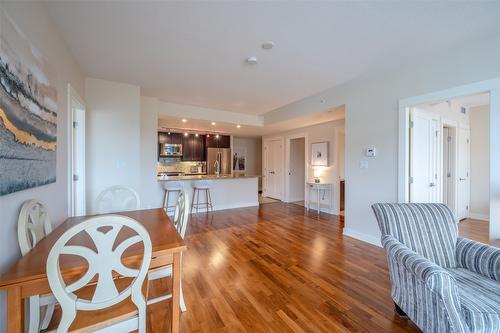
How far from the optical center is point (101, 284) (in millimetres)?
1048

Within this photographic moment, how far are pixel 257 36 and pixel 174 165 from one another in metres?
5.83

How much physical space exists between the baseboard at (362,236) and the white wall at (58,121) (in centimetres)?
379

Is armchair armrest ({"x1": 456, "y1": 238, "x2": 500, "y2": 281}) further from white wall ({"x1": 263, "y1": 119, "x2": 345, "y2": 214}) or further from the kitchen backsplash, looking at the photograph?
the kitchen backsplash

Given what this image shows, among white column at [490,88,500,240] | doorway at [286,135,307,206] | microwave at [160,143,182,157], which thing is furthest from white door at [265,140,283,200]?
white column at [490,88,500,240]

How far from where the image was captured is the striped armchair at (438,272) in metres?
1.08

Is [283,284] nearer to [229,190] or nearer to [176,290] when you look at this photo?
[176,290]

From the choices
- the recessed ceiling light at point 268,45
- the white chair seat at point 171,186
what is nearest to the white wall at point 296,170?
the white chair seat at point 171,186

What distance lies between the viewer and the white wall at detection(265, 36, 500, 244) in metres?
2.31

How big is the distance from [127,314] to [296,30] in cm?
261

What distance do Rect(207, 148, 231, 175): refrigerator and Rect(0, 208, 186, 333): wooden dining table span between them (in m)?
5.64

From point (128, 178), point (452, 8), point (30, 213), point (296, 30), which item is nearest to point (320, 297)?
point (30, 213)

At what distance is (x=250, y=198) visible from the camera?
19.6ft

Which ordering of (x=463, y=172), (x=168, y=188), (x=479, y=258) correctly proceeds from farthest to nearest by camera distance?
(x=168, y=188) → (x=463, y=172) → (x=479, y=258)

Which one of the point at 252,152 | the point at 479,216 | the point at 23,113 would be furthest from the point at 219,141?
the point at 479,216
